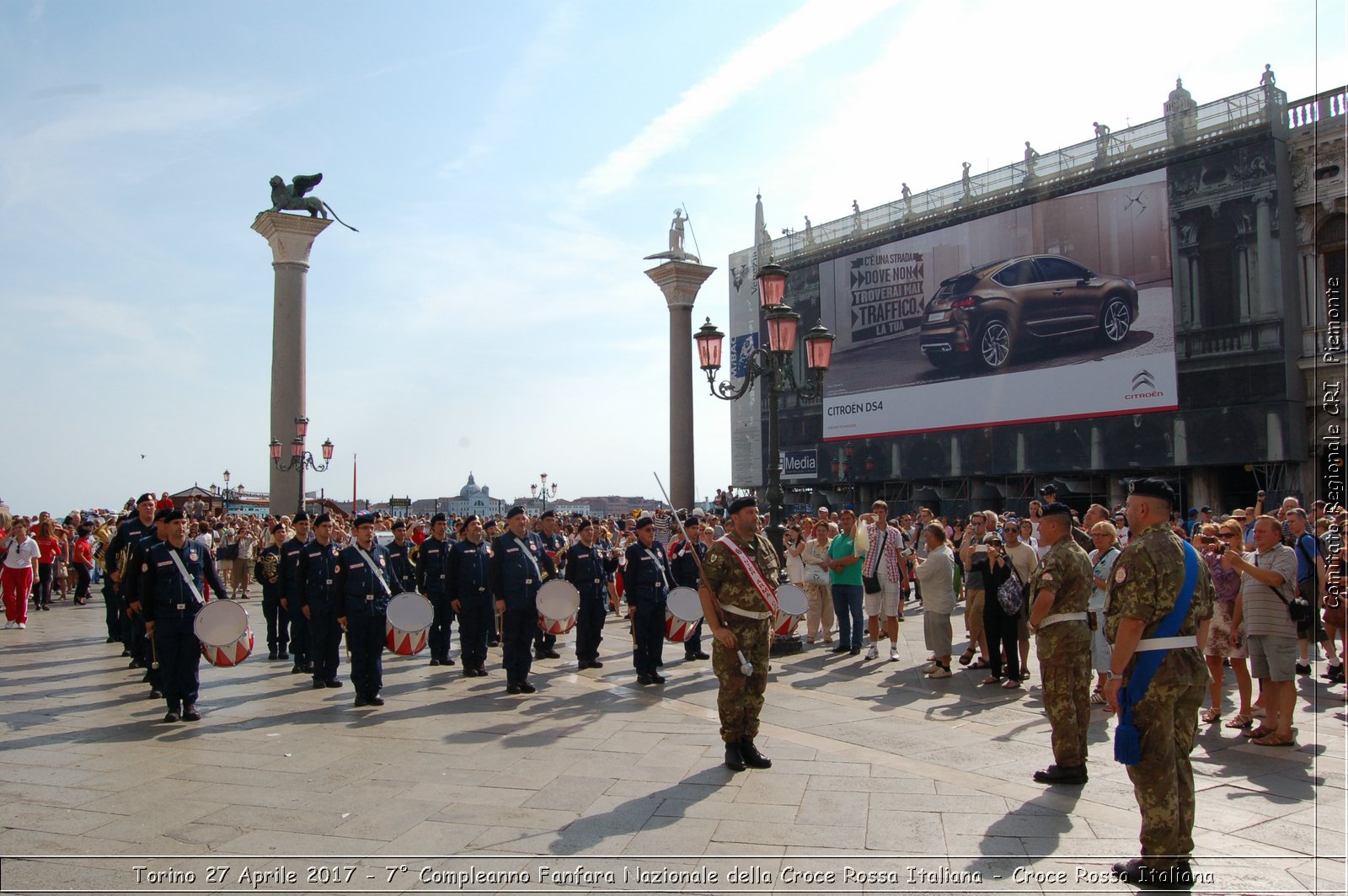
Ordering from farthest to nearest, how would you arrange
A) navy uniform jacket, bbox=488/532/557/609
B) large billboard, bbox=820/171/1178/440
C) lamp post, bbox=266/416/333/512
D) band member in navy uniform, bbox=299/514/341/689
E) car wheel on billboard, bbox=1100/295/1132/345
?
car wheel on billboard, bbox=1100/295/1132/345, large billboard, bbox=820/171/1178/440, lamp post, bbox=266/416/333/512, band member in navy uniform, bbox=299/514/341/689, navy uniform jacket, bbox=488/532/557/609

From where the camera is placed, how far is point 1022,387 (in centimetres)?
3541

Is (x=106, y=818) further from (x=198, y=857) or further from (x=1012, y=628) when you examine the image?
(x=1012, y=628)

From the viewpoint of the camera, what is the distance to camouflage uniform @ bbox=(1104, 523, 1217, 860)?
14.2ft

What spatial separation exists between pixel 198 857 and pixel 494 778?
1.85 meters

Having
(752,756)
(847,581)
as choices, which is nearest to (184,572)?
(752,756)

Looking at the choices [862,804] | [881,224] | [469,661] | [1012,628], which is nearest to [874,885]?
[862,804]

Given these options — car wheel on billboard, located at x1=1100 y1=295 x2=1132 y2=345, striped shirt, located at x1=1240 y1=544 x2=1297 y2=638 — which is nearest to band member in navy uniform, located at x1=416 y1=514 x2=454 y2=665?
striped shirt, located at x1=1240 y1=544 x2=1297 y2=638

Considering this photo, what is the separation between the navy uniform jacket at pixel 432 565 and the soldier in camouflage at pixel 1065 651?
7.58 m

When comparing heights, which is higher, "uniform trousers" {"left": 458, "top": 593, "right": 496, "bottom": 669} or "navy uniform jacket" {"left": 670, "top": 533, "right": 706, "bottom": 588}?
"navy uniform jacket" {"left": 670, "top": 533, "right": 706, "bottom": 588}

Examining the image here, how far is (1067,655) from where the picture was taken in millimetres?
6043

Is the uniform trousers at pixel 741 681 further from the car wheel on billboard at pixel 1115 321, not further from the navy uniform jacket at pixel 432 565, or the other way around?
the car wheel on billboard at pixel 1115 321

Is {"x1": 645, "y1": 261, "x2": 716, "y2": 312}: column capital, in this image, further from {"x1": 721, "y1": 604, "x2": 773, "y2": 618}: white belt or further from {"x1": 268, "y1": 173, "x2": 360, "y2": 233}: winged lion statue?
{"x1": 721, "y1": 604, "x2": 773, "y2": 618}: white belt

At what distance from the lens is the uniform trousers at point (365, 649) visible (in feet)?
28.9

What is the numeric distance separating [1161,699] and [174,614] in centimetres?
742
